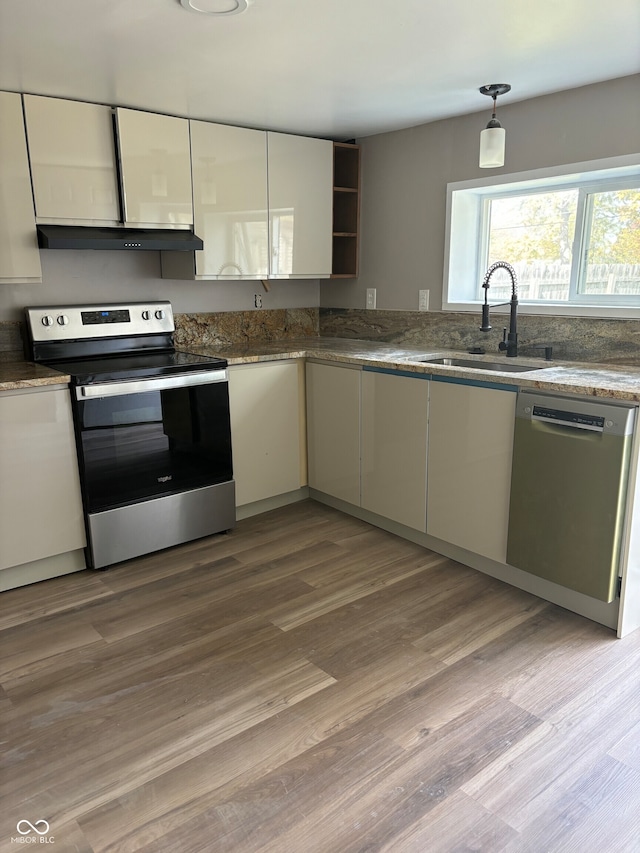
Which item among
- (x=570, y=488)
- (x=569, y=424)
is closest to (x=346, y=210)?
(x=569, y=424)

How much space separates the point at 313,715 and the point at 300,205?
2.76m

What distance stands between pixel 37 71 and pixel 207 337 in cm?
162

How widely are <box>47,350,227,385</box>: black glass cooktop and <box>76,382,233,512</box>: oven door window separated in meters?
0.09

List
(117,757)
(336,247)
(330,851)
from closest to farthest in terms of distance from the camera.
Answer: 1. (330,851)
2. (117,757)
3. (336,247)

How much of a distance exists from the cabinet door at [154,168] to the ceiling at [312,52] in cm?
8

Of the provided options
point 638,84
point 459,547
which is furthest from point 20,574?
point 638,84

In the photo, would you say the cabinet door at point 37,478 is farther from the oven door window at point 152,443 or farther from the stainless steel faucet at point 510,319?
the stainless steel faucet at point 510,319

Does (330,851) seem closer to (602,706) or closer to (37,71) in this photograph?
(602,706)

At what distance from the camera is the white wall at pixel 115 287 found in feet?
10.1

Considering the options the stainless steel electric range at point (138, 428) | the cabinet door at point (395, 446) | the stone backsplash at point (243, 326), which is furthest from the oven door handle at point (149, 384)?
the cabinet door at point (395, 446)

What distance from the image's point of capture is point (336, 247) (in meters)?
3.98

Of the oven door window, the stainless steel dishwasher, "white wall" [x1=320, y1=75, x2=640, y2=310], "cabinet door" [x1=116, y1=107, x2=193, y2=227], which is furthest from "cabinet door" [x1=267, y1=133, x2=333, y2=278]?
the stainless steel dishwasher

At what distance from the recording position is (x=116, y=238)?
9.57ft

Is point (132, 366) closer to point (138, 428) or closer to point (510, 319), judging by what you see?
point (138, 428)
